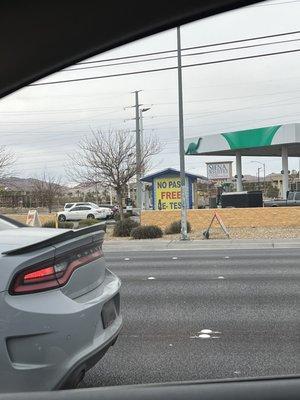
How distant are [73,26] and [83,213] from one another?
1635 inches

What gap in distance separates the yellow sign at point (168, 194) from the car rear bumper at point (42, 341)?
2882 centimetres

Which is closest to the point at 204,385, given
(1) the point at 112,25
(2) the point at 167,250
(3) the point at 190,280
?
(1) the point at 112,25

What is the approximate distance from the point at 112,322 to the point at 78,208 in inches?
1566

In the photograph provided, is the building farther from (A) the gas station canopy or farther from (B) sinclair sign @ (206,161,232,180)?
(B) sinclair sign @ (206,161,232,180)

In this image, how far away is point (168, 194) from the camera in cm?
3272

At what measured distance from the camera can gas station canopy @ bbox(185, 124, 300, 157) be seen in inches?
1310

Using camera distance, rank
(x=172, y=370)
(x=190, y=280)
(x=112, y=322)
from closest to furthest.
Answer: (x=112, y=322) < (x=172, y=370) < (x=190, y=280)

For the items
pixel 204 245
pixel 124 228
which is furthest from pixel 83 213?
pixel 204 245

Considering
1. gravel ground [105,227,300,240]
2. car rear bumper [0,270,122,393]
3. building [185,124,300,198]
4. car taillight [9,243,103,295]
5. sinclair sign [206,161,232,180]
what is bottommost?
gravel ground [105,227,300,240]

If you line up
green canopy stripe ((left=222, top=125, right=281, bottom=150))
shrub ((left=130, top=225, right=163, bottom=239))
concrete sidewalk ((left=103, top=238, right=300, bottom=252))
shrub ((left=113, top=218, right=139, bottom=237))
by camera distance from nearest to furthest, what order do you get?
concrete sidewalk ((left=103, top=238, right=300, bottom=252)) → shrub ((left=130, top=225, right=163, bottom=239)) → shrub ((left=113, top=218, right=139, bottom=237)) → green canopy stripe ((left=222, top=125, right=281, bottom=150))

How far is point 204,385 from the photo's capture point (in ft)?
7.12

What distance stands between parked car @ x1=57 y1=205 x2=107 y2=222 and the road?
101 feet

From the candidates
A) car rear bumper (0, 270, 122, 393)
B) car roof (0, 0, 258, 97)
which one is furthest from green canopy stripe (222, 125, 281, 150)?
car roof (0, 0, 258, 97)

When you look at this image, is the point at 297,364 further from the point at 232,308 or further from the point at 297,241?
the point at 297,241
